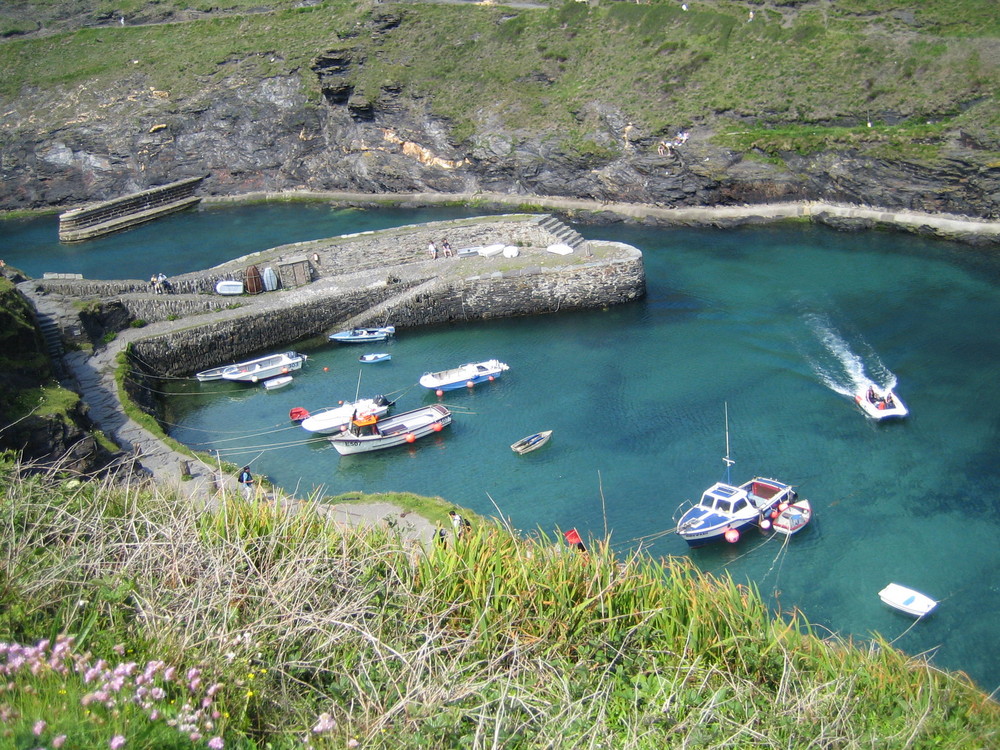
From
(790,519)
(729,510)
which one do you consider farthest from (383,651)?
(790,519)

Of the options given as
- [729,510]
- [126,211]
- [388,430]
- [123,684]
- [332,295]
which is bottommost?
[126,211]

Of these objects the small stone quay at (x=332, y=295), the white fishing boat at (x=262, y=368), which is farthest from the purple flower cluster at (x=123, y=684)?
the white fishing boat at (x=262, y=368)

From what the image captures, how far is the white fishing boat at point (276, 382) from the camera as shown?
105 feet

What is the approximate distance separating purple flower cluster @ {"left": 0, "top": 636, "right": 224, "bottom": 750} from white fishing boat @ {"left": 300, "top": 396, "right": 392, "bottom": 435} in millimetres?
19881

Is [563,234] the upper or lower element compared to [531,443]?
upper

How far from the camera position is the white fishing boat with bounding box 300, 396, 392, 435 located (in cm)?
2816

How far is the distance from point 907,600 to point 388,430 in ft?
51.2

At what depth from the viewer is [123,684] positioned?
7.38 metres

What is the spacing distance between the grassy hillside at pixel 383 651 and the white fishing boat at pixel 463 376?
788 inches

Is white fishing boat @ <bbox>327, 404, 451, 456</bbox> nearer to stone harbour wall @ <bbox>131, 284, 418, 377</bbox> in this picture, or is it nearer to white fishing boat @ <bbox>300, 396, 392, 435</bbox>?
white fishing boat @ <bbox>300, 396, 392, 435</bbox>

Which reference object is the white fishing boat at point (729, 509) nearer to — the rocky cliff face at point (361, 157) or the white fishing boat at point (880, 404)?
the white fishing boat at point (880, 404)

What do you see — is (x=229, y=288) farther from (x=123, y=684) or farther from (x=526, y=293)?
(x=123, y=684)

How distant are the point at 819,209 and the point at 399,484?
103ft

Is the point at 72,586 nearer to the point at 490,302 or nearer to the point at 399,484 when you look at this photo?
the point at 399,484
